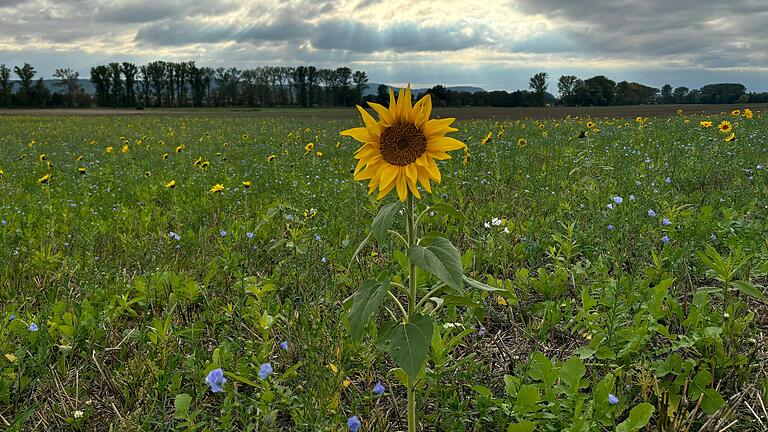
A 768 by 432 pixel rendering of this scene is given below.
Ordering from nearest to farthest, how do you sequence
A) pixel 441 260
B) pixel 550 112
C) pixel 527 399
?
pixel 441 260 → pixel 527 399 → pixel 550 112

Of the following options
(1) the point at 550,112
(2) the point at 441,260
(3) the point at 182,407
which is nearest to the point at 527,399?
(2) the point at 441,260

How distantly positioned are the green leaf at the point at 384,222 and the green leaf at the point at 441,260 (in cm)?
10

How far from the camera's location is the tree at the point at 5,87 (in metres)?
73.2

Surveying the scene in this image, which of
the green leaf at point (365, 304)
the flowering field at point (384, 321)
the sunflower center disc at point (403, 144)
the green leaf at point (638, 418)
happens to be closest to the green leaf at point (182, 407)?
the flowering field at point (384, 321)

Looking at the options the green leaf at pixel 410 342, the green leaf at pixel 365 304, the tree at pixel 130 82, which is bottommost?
the green leaf at pixel 410 342

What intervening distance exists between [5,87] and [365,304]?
95760mm

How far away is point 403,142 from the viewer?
1715mm

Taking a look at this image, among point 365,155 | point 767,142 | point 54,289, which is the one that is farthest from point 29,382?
point 767,142

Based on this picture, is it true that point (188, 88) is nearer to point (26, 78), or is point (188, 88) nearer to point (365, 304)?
point (26, 78)

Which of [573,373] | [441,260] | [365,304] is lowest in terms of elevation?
[573,373]

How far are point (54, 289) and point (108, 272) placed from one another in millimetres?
325

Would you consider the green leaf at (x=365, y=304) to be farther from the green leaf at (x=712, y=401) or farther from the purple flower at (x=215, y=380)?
the green leaf at (x=712, y=401)

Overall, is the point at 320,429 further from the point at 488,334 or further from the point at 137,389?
the point at 488,334

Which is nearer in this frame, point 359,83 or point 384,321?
point 384,321
